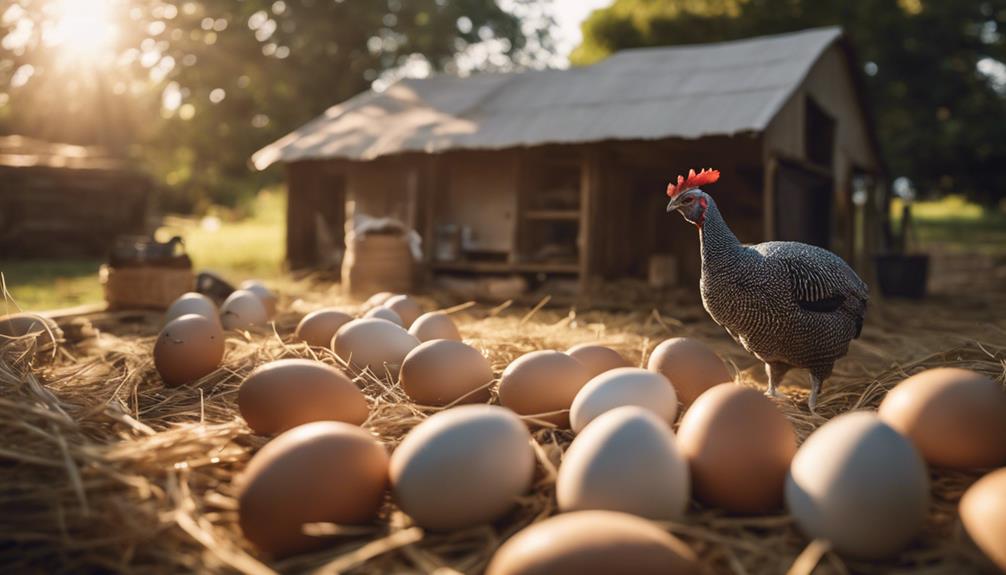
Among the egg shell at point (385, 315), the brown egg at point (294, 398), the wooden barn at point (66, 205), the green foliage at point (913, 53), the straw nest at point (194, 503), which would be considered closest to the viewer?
the straw nest at point (194, 503)

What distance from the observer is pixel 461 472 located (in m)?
1.92

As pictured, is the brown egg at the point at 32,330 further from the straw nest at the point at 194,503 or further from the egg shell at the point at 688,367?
the egg shell at the point at 688,367

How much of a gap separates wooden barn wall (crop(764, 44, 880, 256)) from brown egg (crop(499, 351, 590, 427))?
6117mm

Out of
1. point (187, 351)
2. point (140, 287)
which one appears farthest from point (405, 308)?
point (140, 287)

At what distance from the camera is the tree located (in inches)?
654

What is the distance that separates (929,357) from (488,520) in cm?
289

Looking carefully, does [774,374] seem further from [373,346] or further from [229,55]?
[229,55]

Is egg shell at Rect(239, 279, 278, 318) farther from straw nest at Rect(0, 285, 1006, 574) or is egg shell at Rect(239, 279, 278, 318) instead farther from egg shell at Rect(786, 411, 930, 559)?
egg shell at Rect(786, 411, 930, 559)

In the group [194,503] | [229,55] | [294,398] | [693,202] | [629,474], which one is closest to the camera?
[629,474]

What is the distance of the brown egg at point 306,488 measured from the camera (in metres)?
1.89

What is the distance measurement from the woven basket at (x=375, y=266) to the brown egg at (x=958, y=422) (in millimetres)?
6943

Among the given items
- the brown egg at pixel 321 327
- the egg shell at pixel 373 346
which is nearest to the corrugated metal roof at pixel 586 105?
the brown egg at pixel 321 327

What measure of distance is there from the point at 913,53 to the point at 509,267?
60.7ft

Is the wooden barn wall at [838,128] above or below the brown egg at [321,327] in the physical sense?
above
